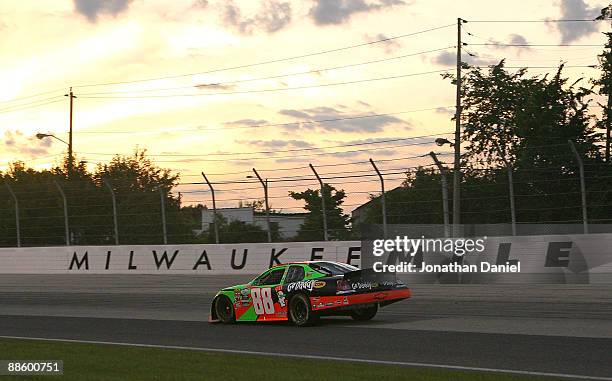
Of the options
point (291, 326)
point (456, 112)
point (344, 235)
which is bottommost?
point (291, 326)

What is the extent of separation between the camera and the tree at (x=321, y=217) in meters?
25.6

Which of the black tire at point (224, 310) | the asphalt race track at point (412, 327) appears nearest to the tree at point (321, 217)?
the asphalt race track at point (412, 327)

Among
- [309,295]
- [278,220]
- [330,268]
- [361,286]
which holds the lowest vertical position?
[309,295]

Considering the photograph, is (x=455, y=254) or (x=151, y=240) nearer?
(x=455, y=254)

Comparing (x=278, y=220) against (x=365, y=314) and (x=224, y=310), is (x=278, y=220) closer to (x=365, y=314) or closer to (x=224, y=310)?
(x=224, y=310)

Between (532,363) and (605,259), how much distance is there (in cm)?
1071

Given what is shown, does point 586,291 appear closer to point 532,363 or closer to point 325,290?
point 325,290

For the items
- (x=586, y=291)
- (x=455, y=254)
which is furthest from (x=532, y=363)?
(x=455, y=254)

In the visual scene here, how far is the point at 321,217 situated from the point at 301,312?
980 centimetres

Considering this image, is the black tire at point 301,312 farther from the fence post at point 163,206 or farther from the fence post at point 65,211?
the fence post at point 65,211

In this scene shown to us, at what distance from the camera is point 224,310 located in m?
17.9

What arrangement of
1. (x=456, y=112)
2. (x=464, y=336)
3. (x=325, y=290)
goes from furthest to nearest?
(x=456, y=112)
(x=325, y=290)
(x=464, y=336)

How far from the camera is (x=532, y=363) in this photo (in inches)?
414

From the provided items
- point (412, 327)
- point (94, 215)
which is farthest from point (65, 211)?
point (412, 327)
